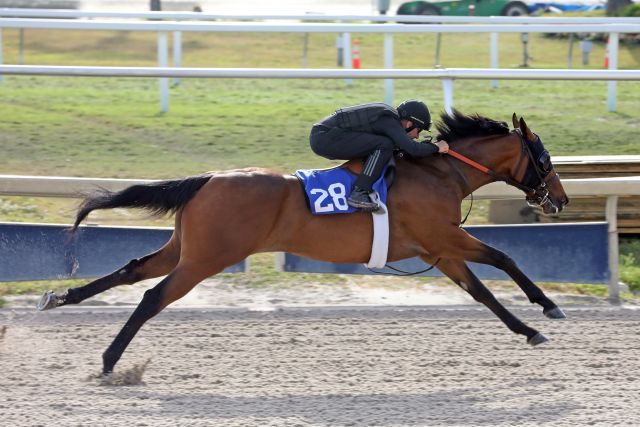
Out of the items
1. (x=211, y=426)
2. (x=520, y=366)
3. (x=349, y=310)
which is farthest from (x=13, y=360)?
(x=520, y=366)

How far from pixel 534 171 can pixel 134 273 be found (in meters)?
2.57

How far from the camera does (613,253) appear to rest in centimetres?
789

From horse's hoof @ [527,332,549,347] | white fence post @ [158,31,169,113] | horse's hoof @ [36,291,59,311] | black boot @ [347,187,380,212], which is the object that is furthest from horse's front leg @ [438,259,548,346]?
white fence post @ [158,31,169,113]

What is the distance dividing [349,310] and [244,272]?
931 mm

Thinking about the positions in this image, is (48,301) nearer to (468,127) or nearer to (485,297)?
(485,297)

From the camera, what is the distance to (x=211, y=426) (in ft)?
16.8

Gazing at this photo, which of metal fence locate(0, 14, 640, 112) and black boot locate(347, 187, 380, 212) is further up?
metal fence locate(0, 14, 640, 112)

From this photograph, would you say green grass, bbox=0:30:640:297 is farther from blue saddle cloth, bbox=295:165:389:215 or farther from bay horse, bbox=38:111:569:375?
blue saddle cloth, bbox=295:165:389:215

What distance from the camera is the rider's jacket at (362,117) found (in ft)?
21.0

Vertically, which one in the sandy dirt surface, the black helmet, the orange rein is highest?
the black helmet

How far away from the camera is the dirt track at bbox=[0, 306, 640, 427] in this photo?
5.37 m

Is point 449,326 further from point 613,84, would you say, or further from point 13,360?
point 613,84

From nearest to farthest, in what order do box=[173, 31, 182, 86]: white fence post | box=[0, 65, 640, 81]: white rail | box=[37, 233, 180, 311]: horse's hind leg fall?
box=[37, 233, 180, 311]: horse's hind leg
box=[0, 65, 640, 81]: white rail
box=[173, 31, 182, 86]: white fence post

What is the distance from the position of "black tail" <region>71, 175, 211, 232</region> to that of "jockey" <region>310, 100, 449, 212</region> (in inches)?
30.4
